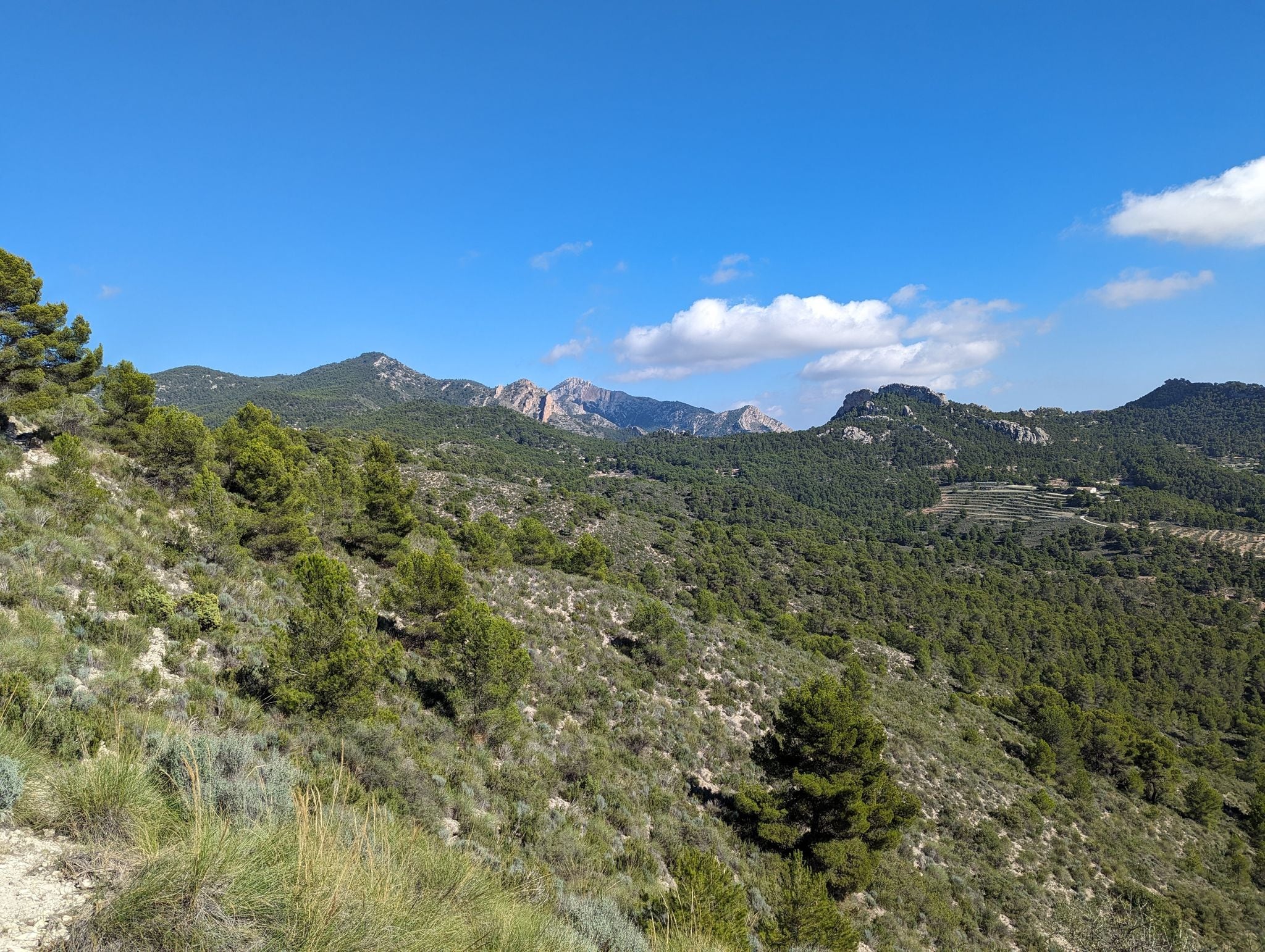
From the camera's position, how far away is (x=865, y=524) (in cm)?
11738

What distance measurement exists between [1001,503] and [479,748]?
470 feet

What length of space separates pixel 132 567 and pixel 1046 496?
158 m

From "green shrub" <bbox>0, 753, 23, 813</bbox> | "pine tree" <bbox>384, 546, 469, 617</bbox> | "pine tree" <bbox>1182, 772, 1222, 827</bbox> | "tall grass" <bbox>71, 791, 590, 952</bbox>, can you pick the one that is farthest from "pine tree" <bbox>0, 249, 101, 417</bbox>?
"pine tree" <bbox>1182, 772, 1222, 827</bbox>

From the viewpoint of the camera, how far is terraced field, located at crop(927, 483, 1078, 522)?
A: 4464 inches

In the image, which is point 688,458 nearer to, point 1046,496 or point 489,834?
point 1046,496

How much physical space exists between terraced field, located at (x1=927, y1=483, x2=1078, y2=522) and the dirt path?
452ft

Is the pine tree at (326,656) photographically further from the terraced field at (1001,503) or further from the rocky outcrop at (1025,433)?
the rocky outcrop at (1025,433)

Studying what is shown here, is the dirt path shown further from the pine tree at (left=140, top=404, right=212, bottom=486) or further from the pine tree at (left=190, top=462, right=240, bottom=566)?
the pine tree at (left=140, top=404, right=212, bottom=486)

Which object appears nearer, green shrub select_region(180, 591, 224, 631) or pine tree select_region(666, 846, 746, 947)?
pine tree select_region(666, 846, 746, 947)

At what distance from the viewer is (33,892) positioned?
9.52 feet

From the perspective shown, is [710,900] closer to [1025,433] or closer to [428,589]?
[428,589]

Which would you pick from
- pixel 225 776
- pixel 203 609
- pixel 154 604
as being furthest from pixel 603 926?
pixel 203 609

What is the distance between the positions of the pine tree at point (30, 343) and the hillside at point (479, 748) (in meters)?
0.11

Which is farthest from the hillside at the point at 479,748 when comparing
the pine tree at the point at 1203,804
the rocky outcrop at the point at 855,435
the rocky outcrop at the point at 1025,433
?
the rocky outcrop at the point at 1025,433
